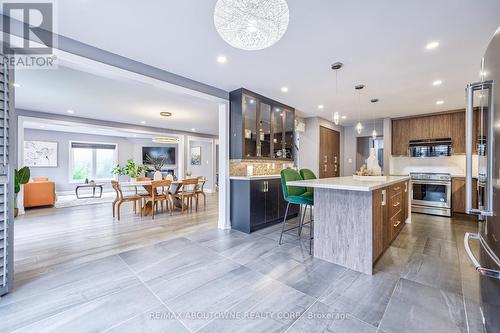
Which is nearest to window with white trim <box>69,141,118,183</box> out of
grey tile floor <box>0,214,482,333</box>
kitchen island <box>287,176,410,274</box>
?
grey tile floor <box>0,214,482,333</box>

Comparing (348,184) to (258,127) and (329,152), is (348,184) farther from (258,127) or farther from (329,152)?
(329,152)

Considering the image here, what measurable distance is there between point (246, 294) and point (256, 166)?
268cm

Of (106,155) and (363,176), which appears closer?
(363,176)

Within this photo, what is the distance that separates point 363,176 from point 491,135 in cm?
197

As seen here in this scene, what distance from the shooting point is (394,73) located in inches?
121

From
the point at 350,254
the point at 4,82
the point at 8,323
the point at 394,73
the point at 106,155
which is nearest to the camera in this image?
the point at 8,323

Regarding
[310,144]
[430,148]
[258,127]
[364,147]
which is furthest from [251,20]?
[364,147]

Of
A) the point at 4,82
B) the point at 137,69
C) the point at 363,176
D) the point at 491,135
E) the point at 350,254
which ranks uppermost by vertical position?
the point at 137,69

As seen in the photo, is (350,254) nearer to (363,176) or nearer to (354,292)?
→ (354,292)

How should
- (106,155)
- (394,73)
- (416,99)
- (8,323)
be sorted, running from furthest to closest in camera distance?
(106,155) → (416,99) → (394,73) → (8,323)

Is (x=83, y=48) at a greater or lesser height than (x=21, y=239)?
greater

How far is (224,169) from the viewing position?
12.5 ft

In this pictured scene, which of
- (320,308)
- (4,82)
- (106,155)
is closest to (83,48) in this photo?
(4,82)

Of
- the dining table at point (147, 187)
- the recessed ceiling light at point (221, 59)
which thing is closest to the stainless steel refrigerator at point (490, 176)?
the recessed ceiling light at point (221, 59)
